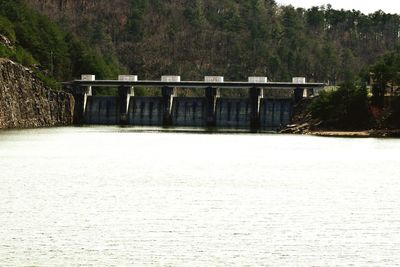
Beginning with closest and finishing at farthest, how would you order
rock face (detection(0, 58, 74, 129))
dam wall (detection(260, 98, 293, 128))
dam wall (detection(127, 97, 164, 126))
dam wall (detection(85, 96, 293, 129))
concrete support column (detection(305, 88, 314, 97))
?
rock face (detection(0, 58, 74, 129)), dam wall (detection(260, 98, 293, 128)), dam wall (detection(85, 96, 293, 129)), dam wall (detection(127, 97, 164, 126)), concrete support column (detection(305, 88, 314, 97))

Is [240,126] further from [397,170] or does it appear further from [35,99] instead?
[397,170]

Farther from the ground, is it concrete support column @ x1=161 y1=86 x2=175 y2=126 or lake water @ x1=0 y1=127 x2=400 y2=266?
concrete support column @ x1=161 y1=86 x2=175 y2=126

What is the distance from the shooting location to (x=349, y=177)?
73125mm

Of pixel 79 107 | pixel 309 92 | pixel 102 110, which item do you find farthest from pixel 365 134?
pixel 79 107

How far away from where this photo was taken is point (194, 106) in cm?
17912

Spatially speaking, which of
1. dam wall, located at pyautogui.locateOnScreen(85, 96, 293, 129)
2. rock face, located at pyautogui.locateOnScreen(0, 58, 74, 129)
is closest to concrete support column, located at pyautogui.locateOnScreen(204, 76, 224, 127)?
dam wall, located at pyautogui.locateOnScreen(85, 96, 293, 129)

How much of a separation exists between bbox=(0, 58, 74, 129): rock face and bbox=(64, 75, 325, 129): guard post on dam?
4.28m

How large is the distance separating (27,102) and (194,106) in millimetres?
29880

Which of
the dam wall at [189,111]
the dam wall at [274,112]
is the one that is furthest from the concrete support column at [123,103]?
the dam wall at [274,112]

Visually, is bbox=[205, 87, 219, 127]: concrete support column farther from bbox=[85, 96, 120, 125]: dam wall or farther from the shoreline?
the shoreline

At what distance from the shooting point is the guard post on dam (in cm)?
17338

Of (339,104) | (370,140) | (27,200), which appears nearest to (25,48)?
(339,104)

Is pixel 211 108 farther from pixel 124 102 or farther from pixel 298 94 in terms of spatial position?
pixel 124 102

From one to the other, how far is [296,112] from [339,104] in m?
19.4
